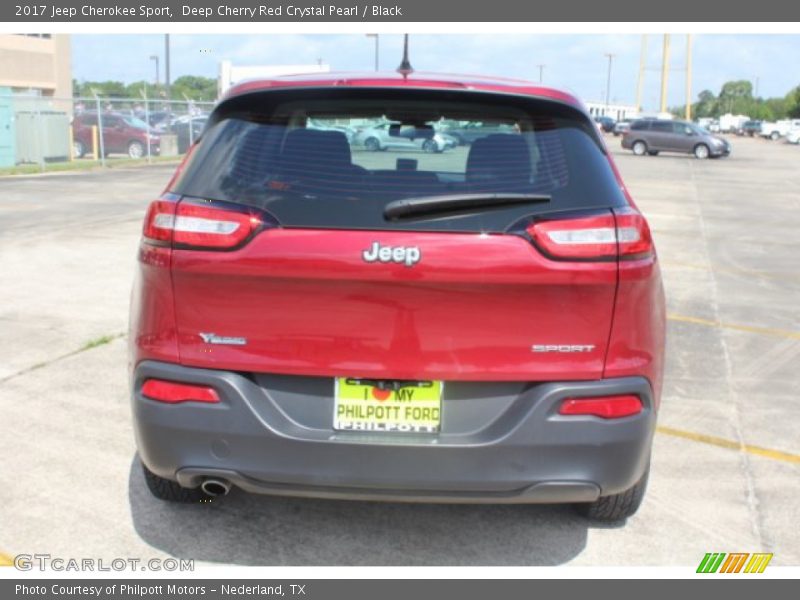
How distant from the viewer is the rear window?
10.1 ft

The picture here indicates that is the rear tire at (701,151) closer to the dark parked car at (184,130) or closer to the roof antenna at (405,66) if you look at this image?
the dark parked car at (184,130)

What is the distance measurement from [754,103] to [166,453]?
178747 mm

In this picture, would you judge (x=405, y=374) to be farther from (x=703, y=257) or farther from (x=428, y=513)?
(x=703, y=257)

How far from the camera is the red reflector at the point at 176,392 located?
3133 mm

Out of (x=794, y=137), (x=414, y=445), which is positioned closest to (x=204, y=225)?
(x=414, y=445)

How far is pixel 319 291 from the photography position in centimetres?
304

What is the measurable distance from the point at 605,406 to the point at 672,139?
42.4 m

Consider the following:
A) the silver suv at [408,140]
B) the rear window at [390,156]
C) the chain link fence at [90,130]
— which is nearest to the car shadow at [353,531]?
the rear window at [390,156]

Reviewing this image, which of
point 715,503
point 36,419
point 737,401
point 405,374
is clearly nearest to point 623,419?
point 405,374

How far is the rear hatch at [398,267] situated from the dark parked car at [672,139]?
41.5m

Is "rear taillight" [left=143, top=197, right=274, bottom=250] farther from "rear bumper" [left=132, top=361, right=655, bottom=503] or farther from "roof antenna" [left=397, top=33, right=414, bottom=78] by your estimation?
"roof antenna" [left=397, top=33, right=414, bottom=78]

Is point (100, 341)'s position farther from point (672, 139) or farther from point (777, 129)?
point (777, 129)

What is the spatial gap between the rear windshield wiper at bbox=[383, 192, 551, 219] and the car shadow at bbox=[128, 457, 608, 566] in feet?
4.61
